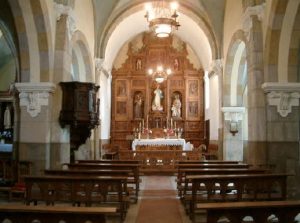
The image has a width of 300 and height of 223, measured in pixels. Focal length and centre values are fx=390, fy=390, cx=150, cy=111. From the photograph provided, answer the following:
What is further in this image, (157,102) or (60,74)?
(157,102)

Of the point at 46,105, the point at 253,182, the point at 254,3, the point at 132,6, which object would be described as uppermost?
the point at 132,6

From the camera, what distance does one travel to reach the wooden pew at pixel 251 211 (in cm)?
378

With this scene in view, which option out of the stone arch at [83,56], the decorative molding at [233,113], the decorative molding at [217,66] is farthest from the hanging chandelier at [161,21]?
the decorative molding at [233,113]

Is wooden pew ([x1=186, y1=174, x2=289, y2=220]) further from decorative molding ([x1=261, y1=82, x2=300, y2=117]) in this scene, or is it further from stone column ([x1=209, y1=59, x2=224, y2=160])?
stone column ([x1=209, y1=59, x2=224, y2=160])

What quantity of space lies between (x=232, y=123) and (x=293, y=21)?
18.6ft


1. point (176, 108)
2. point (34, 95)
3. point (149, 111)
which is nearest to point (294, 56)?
point (34, 95)

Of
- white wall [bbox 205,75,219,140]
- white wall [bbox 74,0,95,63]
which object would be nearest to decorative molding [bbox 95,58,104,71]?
white wall [bbox 74,0,95,63]

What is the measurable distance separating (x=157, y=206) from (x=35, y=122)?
3.31 m

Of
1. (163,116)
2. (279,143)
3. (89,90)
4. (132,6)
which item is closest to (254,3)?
(279,143)

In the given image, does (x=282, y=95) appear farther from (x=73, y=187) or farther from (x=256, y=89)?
(x=73, y=187)

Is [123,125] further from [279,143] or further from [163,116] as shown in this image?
[279,143]

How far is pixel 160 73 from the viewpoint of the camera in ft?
56.7

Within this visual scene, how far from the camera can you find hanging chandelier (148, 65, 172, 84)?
56.5ft

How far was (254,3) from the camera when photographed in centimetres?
923
